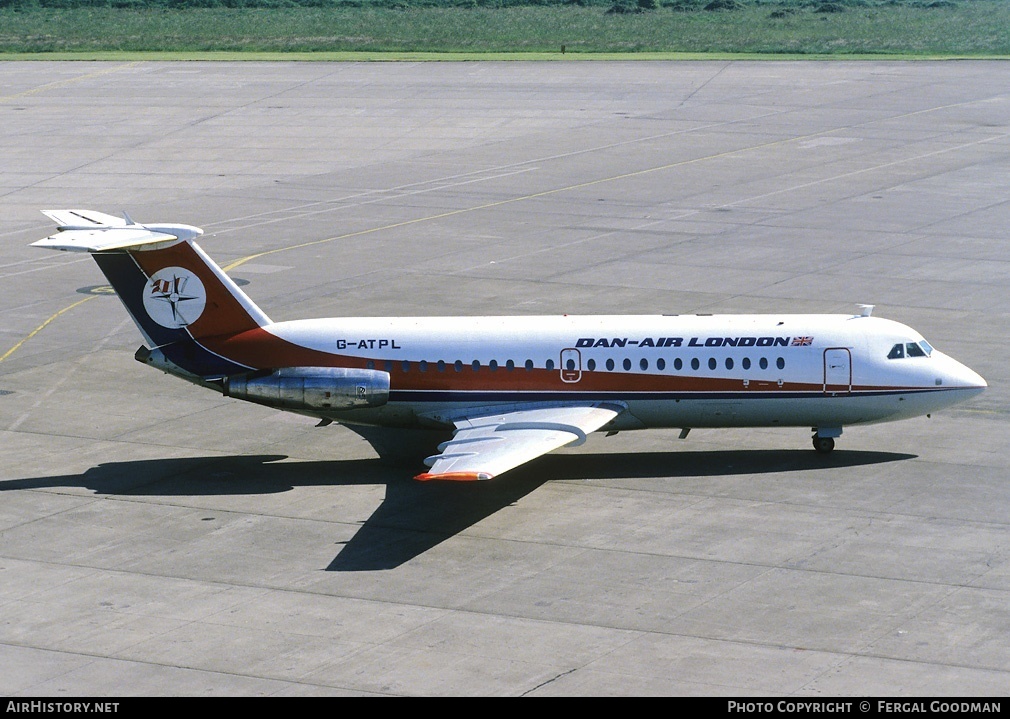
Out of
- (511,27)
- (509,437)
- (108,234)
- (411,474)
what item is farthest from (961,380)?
(511,27)

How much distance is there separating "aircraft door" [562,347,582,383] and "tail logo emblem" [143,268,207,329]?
8374 millimetres

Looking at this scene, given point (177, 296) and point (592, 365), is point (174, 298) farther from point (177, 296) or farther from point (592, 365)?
point (592, 365)

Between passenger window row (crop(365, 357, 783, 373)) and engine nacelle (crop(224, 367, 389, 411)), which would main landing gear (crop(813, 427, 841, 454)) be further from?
engine nacelle (crop(224, 367, 389, 411))

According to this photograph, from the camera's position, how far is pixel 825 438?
34.9 metres

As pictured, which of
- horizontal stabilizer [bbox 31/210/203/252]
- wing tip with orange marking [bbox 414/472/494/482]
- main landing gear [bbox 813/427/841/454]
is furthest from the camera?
main landing gear [bbox 813/427/841/454]

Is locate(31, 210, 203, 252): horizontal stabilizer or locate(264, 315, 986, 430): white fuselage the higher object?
locate(31, 210, 203, 252): horizontal stabilizer

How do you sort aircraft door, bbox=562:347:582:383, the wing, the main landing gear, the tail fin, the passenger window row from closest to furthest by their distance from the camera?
the wing < the passenger window row < aircraft door, bbox=562:347:582:383 < the tail fin < the main landing gear

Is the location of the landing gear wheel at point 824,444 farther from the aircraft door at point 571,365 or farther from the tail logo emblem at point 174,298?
the tail logo emblem at point 174,298

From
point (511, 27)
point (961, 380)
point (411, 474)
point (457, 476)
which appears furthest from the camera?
point (511, 27)

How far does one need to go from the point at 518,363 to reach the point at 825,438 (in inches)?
290

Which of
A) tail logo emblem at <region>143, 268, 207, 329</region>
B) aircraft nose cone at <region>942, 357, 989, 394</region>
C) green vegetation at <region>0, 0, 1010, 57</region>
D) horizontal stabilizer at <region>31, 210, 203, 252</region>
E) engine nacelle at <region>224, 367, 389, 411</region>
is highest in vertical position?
green vegetation at <region>0, 0, 1010, 57</region>

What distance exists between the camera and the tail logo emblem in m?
34.5

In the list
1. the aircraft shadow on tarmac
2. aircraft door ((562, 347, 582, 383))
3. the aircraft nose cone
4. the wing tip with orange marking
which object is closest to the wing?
the wing tip with orange marking

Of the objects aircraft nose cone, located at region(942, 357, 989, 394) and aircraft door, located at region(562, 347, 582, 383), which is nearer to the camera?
aircraft door, located at region(562, 347, 582, 383)
